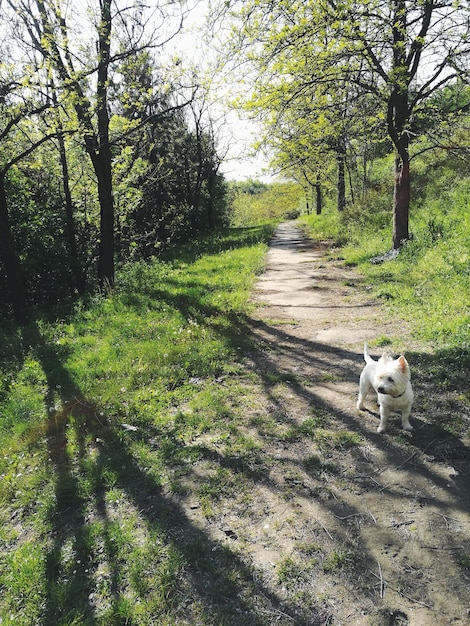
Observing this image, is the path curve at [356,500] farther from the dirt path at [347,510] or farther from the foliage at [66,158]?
the foliage at [66,158]

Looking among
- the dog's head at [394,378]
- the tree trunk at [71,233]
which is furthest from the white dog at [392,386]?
the tree trunk at [71,233]

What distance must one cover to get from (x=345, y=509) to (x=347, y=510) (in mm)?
18

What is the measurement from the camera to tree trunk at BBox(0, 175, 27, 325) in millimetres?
10531

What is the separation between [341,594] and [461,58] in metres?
11.8

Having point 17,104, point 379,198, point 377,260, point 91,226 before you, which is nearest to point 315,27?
point 377,260

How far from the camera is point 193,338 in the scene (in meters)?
7.56

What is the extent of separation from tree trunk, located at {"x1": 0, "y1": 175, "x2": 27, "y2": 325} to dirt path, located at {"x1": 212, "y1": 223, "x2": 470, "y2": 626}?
318 inches

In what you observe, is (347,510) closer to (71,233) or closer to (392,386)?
(392,386)

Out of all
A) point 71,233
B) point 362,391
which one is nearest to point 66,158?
point 71,233

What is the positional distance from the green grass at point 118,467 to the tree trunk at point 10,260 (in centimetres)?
268

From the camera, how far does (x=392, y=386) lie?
4113 millimetres

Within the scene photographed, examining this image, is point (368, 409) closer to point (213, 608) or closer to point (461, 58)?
A: point (213, 608)

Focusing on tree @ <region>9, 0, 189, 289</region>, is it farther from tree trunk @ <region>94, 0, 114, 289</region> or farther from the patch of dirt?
the patch of dirt

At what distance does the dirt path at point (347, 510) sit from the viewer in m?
2.69
